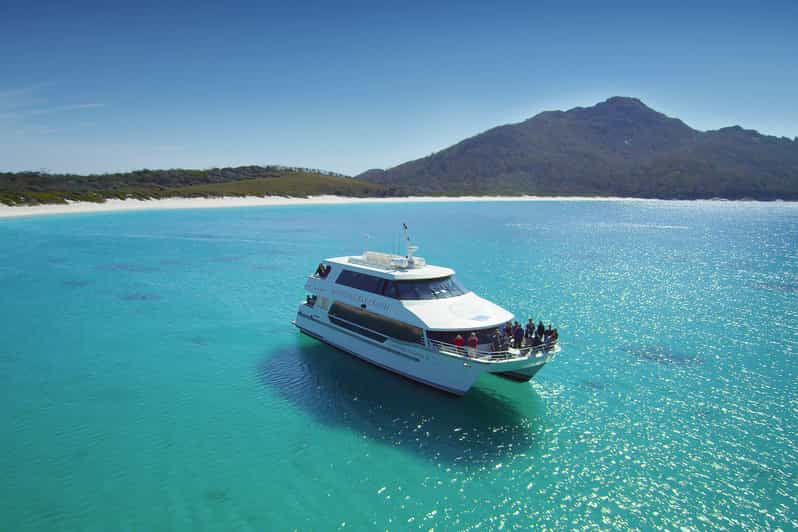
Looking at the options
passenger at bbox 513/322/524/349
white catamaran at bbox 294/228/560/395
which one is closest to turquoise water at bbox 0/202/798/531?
white catamaran at bbox 294/228/560/395

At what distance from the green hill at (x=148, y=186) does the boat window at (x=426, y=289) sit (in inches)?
4757

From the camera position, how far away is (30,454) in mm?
14477

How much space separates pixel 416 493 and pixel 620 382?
12.6m

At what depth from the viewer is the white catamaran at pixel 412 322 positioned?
57.4 ft

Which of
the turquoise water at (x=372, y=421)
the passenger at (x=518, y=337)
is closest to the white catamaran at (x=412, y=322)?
the passenger at (x=518, y=337)

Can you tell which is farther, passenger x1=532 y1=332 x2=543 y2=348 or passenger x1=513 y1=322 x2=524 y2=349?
passenger x1=532 y1=332 x2=543 y2=348

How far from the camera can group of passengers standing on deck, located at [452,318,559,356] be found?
17561 millimetres

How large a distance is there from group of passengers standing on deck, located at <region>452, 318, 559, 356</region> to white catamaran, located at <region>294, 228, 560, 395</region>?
87 mm

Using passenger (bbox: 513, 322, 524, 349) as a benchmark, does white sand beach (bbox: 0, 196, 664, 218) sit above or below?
above

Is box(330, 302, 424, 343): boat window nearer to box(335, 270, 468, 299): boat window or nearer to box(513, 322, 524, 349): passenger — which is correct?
box(335, 270, 468, 299): boat window

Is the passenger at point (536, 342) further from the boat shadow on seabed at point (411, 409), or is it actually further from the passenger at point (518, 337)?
the boat shadow on seabed at point (411, 409)

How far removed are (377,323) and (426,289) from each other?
2791 millimetres

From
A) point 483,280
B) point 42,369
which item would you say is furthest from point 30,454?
point 483,280

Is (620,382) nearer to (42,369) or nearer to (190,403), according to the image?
(190,403)
